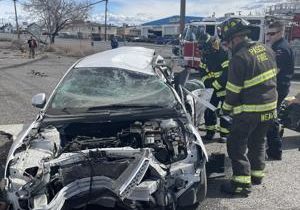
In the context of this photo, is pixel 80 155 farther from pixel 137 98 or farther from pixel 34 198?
pixel 137 98

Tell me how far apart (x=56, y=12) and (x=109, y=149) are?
1760 inches

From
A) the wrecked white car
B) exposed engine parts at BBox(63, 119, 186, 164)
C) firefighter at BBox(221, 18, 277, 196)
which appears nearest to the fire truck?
firefighter at BBox(221, 18, 277, 196)

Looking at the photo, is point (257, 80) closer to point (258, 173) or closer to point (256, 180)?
point (258, 173)

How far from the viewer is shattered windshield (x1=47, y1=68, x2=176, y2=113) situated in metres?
4.77

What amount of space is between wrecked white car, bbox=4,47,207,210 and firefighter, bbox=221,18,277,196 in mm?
736

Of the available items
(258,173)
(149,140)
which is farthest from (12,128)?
(258,173)

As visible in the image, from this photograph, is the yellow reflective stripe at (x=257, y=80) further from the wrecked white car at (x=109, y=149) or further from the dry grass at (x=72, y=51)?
the dry grass at (x=72, y=51)

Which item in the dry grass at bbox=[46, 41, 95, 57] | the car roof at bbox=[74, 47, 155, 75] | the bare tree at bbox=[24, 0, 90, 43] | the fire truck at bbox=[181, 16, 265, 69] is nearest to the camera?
the car roof at bbox=[74, 47, 155, 75]

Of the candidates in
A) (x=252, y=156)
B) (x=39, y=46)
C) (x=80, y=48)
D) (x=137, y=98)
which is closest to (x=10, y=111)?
(x=137, y=98)

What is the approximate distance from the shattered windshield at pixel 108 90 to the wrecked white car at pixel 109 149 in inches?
0.4

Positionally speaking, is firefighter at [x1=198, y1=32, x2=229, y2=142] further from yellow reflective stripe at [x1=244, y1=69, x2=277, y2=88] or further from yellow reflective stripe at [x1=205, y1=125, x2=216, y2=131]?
yellow reflective stripe at [x1=244, y1=69, x2=277, y2=88]

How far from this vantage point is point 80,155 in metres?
3.71

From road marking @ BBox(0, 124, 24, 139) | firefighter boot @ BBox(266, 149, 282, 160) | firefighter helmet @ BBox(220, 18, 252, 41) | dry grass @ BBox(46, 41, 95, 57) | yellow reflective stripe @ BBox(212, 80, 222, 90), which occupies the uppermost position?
firefighter helmet @ BBox(220, 18, 252, 41)

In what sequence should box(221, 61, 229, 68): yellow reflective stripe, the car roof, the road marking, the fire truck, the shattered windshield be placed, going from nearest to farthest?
the shattered windshield → the car roof → box(221, 61, 229, 68): yellow reflective stripe → the road marking → the fire truck
